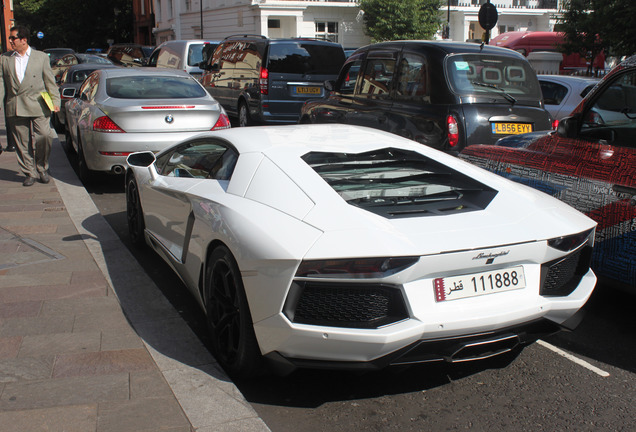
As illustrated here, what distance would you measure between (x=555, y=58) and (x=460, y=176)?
53.4 ft

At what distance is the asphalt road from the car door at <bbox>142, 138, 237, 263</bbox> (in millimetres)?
740

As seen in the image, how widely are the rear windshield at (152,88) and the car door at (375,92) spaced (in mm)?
2213

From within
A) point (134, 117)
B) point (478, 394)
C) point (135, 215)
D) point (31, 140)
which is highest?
point (134, 117)

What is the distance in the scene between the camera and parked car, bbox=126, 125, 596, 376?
3.15 metres

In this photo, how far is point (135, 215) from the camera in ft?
20.8

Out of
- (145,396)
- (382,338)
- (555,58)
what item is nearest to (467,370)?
(382,338)

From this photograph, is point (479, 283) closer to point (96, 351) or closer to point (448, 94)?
point (96, 351)

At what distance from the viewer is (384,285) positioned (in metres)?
3.12

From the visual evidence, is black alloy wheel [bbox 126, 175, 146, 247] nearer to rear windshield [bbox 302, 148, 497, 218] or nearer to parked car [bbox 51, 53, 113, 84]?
rear windshield [bbox 302, 148, 497, 218]

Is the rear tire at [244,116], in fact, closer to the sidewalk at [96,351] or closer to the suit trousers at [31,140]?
the suit trousers at [31,140]

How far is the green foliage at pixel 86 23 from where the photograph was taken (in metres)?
67.6

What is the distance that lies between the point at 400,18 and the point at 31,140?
40094 mm

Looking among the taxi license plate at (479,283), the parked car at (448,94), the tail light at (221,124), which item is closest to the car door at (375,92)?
the parked car at (448,94)

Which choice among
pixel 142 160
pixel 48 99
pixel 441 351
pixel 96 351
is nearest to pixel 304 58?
pixel 48 99
